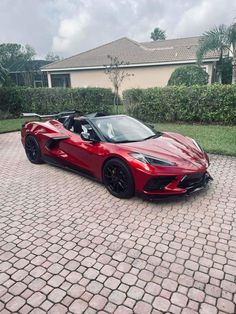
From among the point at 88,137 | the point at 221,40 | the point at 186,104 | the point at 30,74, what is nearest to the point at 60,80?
the point at 30,74

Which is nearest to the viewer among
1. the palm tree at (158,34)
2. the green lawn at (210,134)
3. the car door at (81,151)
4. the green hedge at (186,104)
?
the car door at (81,151)

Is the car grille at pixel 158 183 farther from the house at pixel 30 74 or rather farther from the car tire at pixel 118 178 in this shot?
the house at pixel 30 74

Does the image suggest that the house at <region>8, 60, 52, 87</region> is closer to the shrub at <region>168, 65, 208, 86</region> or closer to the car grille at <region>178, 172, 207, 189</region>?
the shrub at <region>168, 65, 208, 86</region>

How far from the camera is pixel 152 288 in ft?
8.34

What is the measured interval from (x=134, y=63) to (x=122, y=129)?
16.0m

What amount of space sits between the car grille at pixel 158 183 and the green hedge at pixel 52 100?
10370mm

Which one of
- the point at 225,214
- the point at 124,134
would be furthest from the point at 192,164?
the point at 124,134

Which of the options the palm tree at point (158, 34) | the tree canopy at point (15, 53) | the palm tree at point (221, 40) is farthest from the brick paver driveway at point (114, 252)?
the palm tree at point (158, 34)

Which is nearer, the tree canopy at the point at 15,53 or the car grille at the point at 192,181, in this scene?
the car grille at the point at 192,181

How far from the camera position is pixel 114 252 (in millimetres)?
3086

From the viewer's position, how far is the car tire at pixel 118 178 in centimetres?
415

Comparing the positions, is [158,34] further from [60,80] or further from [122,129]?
[122,129]

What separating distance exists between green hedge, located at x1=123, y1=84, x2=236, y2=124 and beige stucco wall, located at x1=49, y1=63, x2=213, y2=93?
831 cm

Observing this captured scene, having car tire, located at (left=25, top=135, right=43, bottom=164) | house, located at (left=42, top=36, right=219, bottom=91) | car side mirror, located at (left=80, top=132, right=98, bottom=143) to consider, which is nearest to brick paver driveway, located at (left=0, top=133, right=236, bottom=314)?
car side mirror, located at (left=80, top=132, right=98, bottom=143)
